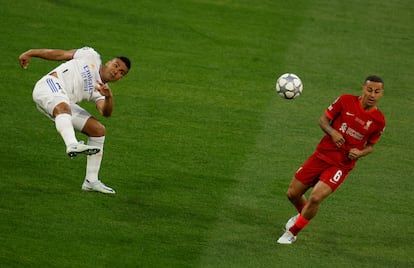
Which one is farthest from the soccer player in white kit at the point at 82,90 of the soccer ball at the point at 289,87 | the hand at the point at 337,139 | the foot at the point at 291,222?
the hand at the point at 337,139

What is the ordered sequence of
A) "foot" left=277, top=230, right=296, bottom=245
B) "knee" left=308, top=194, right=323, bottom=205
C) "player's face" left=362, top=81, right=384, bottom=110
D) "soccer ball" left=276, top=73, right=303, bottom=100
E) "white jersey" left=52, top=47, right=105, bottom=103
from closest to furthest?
"player's face" left=362, top=81, right=384, bottom=110
"knee" left=308, top=194, right=323, bottom=205
"foot" left=277, top=230, right=296, bottom=245
"white jersey" left=52, top=47, right=105, bottom=103
"soccer ball" left=276, top=73, right=303, bottom=100

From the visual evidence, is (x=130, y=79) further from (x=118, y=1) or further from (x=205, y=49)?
(x=118, y=1)

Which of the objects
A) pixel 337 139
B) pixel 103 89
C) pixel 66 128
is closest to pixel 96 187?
pixel 66 128

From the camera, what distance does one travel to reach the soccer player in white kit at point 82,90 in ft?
34.0

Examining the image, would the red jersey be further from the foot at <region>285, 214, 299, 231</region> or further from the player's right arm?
the player's right arm

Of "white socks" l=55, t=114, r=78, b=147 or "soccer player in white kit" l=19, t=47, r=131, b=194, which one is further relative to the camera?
"soccer player in white kit" l=19, t=47, r=131, b=194

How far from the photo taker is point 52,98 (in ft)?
33.8

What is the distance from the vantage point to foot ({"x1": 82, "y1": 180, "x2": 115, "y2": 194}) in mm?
10766

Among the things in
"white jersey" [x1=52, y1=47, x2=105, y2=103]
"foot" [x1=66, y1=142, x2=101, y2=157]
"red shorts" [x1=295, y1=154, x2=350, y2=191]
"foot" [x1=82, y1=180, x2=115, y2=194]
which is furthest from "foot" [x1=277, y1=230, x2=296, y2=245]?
"white jersey" [x1=52, y1=47, x2=105, y2=103]

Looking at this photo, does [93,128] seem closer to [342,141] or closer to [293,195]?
[293,195]

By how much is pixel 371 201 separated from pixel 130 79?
5024 mm

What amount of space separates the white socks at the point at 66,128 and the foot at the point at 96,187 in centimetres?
89

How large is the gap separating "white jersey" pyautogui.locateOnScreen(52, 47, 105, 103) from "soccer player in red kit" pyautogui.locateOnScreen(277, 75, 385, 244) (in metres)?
2.76

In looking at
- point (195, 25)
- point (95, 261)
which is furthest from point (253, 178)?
point (195, 25)
